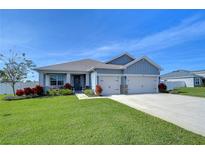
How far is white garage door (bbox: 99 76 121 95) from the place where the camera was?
651 inches

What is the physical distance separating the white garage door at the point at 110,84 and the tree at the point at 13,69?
11.1 m

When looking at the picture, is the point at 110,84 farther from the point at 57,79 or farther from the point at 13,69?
the point at 13,69

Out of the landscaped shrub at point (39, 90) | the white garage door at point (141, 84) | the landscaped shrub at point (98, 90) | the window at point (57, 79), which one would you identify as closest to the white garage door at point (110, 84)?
the landscaped shrub at point (98, 90)

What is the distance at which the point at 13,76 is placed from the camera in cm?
1856

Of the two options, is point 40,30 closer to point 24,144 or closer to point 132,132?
point 24,144

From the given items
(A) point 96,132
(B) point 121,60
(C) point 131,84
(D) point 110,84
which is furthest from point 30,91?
(A) point 96,132

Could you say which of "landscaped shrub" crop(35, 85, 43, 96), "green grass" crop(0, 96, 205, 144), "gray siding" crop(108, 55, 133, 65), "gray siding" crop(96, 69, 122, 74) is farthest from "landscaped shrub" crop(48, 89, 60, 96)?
"green grass" crop(0, 96, 205, 144)

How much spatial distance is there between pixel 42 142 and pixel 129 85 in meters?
14.3

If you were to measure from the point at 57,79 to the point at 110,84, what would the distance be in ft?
23.0

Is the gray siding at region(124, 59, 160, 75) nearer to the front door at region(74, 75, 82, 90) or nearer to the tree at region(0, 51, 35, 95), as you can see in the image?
the front door at region(74, 75, 82, 90)

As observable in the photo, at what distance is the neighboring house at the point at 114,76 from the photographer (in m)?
16.7

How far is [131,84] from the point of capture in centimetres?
1766

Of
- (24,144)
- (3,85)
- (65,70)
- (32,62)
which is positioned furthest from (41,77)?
(24,144)

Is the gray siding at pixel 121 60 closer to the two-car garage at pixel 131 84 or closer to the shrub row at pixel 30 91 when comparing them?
the two-car garage at pixel 131 84
